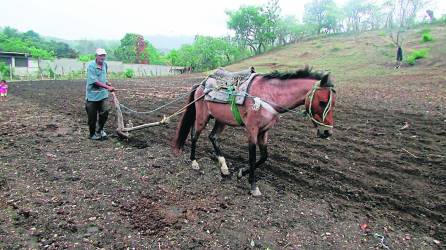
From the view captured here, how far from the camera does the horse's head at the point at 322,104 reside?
4352mm

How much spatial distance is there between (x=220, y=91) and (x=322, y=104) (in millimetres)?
1736

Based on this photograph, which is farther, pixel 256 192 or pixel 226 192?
pixel 226 192

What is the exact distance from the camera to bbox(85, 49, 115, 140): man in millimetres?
6699

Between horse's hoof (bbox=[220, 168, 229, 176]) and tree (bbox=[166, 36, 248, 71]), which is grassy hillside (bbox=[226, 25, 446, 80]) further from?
horse's hoof (bbox=[220, 168, 229, 176])

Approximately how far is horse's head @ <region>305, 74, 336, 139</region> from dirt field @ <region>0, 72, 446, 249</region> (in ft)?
3.60

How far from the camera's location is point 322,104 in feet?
14.4

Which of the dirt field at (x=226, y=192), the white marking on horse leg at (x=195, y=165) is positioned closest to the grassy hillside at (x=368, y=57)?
the dirt field at (x=226, y=192)

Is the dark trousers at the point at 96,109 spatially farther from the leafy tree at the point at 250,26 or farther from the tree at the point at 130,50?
the tree at the point at 130,50

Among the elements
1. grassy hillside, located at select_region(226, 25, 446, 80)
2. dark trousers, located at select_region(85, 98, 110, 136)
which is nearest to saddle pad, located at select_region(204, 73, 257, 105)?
dark trousers, located at select_region(85, 98, 110, 136)

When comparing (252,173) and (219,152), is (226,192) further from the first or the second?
(219,152)

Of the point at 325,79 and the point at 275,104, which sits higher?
the point at 325,79

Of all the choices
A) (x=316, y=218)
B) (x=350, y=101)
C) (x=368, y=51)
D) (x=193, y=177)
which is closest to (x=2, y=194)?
(x=193, y=177)

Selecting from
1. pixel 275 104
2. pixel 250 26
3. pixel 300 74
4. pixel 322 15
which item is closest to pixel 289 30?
pixel 250 26

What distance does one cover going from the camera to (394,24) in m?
53.5
